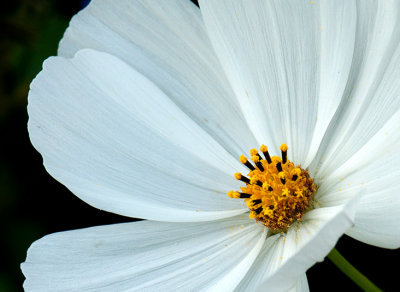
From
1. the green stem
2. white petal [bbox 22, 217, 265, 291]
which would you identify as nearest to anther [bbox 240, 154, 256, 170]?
white petal [bbox 22, 217, 265, 291]

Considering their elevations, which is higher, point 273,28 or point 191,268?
point 273,28

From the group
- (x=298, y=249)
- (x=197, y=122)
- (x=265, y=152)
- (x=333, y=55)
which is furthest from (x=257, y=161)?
(x=298, y=249)

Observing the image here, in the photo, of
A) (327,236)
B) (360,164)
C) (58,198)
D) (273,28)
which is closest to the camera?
(327,236)

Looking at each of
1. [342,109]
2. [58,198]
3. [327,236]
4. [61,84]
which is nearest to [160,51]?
[61,84]

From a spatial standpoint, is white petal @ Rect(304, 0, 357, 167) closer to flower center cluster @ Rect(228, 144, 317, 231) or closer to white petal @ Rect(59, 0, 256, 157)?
flower center cluster @ Rect(228, 144, 317, 231)

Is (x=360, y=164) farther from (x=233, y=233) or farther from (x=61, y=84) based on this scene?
(x=61, y=84)

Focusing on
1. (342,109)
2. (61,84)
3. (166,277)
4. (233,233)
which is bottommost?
(166,277)

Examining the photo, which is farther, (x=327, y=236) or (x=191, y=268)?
(x=191, y=268)

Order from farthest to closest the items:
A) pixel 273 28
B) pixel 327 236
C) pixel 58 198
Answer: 1. pixel 58 198
2. pixel 273 28
3. pixel 327 236
